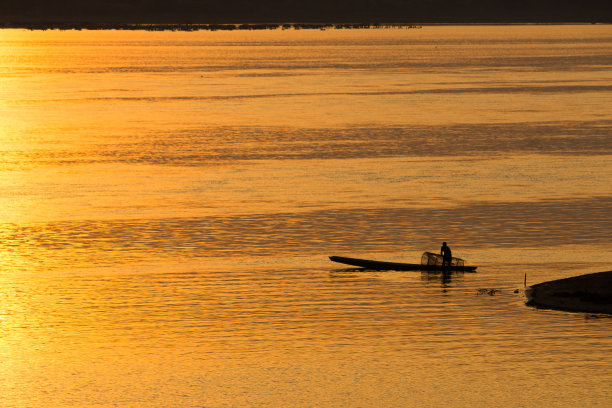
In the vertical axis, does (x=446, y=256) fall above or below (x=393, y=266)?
above

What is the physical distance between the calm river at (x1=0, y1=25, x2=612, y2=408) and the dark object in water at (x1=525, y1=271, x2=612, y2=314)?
89 cm

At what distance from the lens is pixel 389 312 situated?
5275 centimetres

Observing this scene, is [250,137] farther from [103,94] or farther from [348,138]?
[103,94]

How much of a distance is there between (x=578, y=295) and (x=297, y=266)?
16.6 m

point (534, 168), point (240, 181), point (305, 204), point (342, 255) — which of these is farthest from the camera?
point (534, 168)

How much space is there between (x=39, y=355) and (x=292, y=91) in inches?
5757

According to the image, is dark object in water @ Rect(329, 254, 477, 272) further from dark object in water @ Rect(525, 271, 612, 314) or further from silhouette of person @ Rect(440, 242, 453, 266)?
dark object in water @ Rect(525, 271, 612, 314)

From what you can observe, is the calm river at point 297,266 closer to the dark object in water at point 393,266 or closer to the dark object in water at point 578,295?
the dark object in water at point 393,266

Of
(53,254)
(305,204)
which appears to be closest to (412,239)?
(305,204)

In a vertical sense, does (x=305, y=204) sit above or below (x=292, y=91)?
below

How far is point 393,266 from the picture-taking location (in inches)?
2399

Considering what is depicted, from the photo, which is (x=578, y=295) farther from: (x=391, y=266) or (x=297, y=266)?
(x=297, y=266)

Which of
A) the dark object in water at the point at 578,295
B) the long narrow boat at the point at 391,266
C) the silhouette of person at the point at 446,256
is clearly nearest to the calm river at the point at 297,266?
the long narrow boat at the point at 391,266

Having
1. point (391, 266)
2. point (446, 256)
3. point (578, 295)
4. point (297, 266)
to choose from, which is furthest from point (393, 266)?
point (578, 295)
